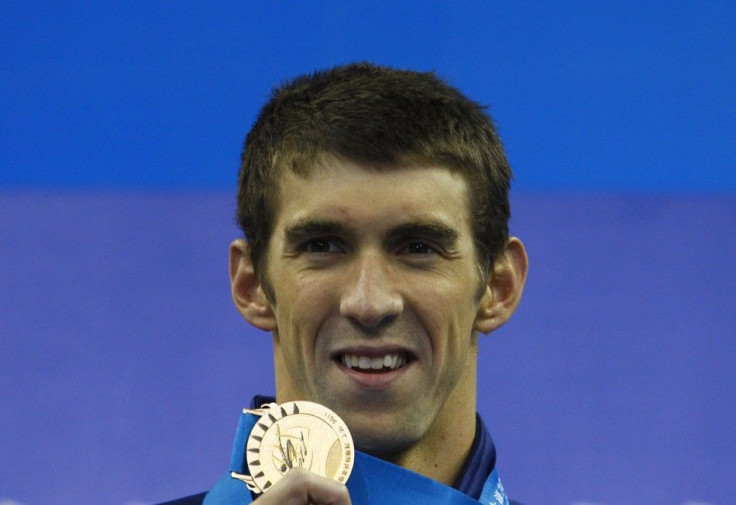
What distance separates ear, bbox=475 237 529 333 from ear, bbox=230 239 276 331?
367mm

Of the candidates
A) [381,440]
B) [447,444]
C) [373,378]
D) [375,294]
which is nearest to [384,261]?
[375,294]

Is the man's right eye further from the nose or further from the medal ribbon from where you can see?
the medal ribbon

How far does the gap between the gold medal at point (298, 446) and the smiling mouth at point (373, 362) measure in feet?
0.53

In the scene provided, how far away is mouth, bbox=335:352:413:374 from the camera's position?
2.09 m

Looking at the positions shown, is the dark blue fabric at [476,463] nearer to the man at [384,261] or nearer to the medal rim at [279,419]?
the man at [384,261]

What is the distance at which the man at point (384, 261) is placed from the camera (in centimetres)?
210

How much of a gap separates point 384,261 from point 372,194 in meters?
0.11

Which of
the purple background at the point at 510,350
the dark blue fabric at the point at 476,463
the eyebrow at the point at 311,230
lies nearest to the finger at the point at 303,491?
the eyebrow at the point at 311,230

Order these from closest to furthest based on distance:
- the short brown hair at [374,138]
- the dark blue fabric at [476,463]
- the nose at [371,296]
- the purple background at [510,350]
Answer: the nose at [371,296]
the short brown hair at [374,138]
the dark blue fabric at [476,463]
the purple background at [510,350]

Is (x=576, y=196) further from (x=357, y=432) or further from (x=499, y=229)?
(x=357, y=432)

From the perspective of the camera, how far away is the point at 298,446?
6.28 ft

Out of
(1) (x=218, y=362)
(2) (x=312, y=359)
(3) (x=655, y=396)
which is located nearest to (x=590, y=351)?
(3) (x=655, y=396)

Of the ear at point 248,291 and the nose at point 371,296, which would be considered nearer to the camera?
the nose at point 371,296

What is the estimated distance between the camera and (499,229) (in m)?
2.34
